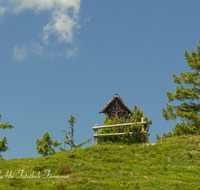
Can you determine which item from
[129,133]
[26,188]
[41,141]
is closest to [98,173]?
[26,188]

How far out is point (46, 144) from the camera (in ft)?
121

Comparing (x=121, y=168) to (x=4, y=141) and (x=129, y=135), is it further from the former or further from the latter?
(x=4, y=141)

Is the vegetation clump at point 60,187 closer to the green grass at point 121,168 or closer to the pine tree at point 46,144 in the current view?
the green grass at point 121,168

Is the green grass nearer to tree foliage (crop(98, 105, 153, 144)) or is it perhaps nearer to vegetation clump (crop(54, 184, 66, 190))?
vegetation clump (crop(54, 184, 66, 190))

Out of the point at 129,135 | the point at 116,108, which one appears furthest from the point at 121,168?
the point at 116,108

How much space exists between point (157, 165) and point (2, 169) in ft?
51.2

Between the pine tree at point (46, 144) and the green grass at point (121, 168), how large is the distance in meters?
9.53

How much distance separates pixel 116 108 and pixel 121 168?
1649 centimetres

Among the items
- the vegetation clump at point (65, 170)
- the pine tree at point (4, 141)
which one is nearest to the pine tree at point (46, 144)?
the pine tree at point (4, 141)

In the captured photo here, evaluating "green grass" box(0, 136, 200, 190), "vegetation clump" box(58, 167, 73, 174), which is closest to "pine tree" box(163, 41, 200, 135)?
"green grass" box(0, 136, 200, 190)

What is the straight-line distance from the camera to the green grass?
17.5m

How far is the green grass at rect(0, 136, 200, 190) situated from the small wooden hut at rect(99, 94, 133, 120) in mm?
9843

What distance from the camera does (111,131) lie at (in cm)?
2905

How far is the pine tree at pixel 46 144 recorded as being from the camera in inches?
1444
